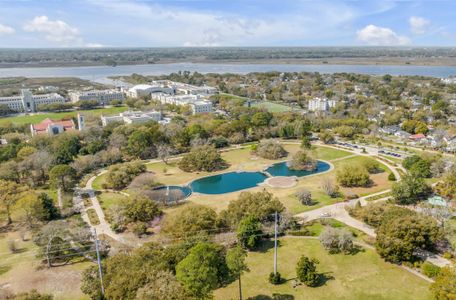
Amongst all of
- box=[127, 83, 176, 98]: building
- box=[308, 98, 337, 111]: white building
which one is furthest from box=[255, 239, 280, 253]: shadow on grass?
box=[127, 83, 176, 98]: building

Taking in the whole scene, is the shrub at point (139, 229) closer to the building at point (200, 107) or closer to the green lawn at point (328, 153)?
the green lawn at point (328, 153)

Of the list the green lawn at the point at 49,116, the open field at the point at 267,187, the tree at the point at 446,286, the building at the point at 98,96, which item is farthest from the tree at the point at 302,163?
the building at the point at 98,96

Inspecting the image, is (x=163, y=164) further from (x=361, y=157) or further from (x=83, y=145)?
(x=361, y=157)

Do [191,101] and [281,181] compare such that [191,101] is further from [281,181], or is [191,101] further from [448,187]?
[448,187]

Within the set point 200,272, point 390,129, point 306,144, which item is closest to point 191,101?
point 306,144

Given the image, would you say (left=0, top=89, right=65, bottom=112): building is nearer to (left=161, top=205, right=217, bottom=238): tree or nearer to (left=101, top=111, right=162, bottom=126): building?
(left=101, top=111, right=162, bottom=126): building

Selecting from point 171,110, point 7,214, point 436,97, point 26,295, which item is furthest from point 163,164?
point 436,97
